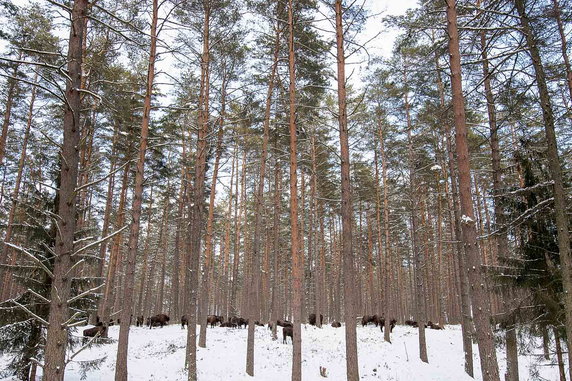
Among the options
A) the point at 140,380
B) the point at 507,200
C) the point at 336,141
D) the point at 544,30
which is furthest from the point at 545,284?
the point at 336,141

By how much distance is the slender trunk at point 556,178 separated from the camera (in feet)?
23.2

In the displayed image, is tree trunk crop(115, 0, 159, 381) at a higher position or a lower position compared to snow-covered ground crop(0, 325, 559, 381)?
higher

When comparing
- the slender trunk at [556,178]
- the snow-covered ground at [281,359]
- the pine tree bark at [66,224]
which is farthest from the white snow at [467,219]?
the snow-covered ground at [281,359]

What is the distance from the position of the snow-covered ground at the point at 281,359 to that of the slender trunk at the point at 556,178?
6.71 m

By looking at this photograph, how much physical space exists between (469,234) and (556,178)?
2410 millimetres

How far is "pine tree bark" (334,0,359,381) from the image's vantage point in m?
9.02

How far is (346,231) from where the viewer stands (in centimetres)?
959

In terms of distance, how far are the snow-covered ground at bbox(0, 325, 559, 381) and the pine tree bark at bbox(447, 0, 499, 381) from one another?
7.69m

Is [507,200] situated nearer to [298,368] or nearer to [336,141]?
[298,368]

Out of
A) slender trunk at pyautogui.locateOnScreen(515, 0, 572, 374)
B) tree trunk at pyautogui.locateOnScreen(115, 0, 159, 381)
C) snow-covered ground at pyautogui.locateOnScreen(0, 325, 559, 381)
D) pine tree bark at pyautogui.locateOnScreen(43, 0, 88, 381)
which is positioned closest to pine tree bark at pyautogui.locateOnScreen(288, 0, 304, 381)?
snow-covered ground at pyautogui.locateOnScreen(0, 325, 559, 381)

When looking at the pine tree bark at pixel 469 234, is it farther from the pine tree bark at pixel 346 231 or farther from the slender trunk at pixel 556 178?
the pine tree bark at pixel 346 231

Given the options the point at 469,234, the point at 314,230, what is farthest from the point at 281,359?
the point at 469,234

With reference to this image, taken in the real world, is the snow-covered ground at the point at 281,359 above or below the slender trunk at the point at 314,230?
below

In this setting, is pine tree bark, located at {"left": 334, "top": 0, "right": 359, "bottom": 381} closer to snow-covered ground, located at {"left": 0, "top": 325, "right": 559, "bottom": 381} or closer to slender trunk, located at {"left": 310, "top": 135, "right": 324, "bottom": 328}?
snow-covered ground, located at {"left": 0, "top": 325, "right": 559, "bottom": 381}
